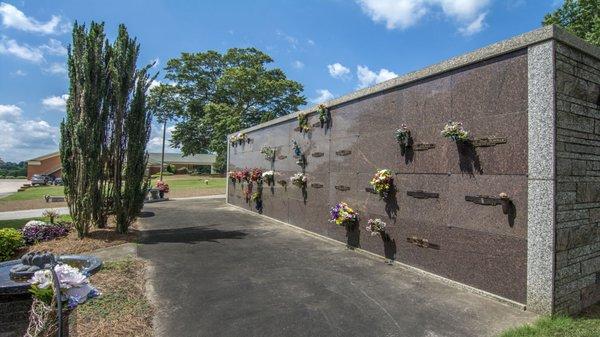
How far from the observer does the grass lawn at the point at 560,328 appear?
412 cm

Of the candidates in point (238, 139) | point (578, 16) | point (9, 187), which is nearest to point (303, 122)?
point (238, 139)

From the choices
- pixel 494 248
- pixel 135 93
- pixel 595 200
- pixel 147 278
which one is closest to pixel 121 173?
pixel 135 93

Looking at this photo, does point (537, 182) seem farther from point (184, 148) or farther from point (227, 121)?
point (184, 148)

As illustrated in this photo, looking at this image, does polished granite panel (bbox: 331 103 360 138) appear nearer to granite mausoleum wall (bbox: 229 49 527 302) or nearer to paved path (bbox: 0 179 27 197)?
granite mausoleum wall (bbox: 229 49 527 302)

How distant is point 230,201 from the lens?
18.8 m

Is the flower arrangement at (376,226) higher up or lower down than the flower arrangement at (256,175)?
lower down

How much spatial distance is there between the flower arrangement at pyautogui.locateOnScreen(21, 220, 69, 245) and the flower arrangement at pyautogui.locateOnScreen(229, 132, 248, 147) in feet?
27.5

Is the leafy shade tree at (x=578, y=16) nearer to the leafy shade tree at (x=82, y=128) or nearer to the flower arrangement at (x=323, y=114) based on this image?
the flower arrangement at (x=323, y=114)

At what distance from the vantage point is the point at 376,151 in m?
7.86

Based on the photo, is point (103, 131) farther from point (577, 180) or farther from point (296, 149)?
point (577, 180)

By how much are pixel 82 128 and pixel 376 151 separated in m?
7.32

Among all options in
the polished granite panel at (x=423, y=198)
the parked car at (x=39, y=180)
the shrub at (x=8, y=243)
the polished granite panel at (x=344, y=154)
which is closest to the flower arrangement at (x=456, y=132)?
the polished granite panel at (x=423, y=198)

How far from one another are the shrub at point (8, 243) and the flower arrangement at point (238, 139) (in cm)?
982

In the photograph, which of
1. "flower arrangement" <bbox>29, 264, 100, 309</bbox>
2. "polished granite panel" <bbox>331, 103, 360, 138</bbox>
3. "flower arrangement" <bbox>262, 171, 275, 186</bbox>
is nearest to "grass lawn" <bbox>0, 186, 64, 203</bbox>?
"flower arrangement" <bbox>262, 171, 275, 186</bbox>
